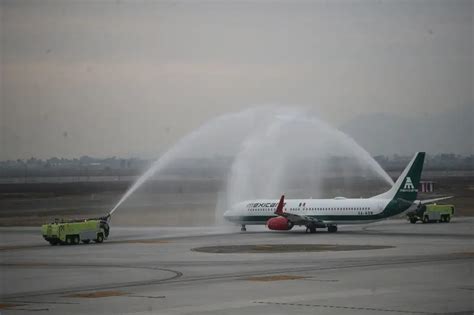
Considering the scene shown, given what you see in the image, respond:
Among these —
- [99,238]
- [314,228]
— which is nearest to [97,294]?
[99,238]

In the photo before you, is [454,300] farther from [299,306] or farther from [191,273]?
[191,273]

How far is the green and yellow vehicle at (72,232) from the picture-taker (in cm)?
9425

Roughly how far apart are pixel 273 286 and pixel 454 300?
11308 mm

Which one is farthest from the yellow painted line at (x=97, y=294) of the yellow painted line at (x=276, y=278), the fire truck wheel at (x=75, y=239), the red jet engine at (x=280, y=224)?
the red jet engine at (x=280, y=224)

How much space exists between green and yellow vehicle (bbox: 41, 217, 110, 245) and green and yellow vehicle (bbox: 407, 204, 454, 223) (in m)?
49.2

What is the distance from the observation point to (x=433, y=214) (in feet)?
434

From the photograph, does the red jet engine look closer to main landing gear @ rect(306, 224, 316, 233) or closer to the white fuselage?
the white fuselage

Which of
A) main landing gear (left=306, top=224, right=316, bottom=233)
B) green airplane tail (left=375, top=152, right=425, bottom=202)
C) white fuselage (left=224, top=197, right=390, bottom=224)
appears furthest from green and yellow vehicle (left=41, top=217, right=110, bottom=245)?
green airplane tail (left=375, top=152, right=425, bottom=202)

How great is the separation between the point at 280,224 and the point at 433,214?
97.6ft

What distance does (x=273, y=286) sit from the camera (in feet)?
180

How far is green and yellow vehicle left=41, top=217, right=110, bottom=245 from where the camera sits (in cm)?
9425

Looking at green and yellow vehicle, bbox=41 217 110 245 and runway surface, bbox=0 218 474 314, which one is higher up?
green and yellow vehicle, bbox=41 217 110 245

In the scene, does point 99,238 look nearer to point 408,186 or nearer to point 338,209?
point 338,209

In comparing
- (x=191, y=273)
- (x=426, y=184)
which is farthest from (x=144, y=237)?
(x=426, y=184)
